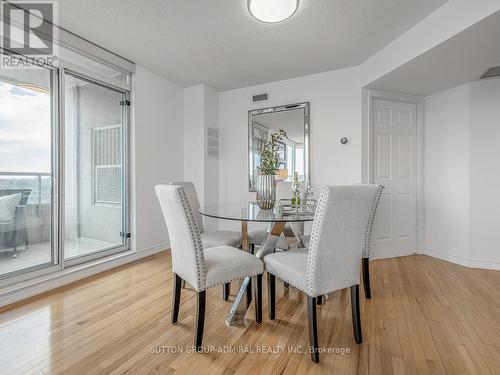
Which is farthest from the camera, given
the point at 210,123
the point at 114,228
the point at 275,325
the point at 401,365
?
the point at 210,123

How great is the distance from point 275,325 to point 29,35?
326cm

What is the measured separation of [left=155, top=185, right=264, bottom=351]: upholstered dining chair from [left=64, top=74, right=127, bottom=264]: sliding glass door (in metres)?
1.75

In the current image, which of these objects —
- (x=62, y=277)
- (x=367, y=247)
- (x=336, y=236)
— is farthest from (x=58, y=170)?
(x=367, y=247)

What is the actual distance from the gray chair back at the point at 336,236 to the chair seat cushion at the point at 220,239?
1.04 metres

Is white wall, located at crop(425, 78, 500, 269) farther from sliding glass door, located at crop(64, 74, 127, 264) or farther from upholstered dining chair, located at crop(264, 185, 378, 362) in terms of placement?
sliding glass door, located at crop(64, 74, 127, 264)

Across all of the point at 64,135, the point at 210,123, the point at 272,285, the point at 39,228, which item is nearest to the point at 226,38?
the point at 210,123

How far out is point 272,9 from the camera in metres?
2.01

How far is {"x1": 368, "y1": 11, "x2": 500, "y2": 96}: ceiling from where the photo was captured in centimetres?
199

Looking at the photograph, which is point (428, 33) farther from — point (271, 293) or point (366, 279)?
point (271, 293)

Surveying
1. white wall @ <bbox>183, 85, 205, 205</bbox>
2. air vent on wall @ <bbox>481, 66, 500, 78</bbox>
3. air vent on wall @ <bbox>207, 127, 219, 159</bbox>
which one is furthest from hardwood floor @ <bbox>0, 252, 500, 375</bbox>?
air vent on wall @ <bbox>481, 66, 500, 78</bbox>

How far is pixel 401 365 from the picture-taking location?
1.43m

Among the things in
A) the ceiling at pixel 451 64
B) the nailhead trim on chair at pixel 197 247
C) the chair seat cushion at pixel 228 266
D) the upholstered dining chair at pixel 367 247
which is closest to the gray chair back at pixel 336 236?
the chair seat cushion at pixel 228 266

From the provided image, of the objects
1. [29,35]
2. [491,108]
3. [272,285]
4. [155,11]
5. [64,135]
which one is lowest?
[272,285]

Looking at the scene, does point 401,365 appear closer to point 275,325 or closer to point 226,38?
point 275,325
